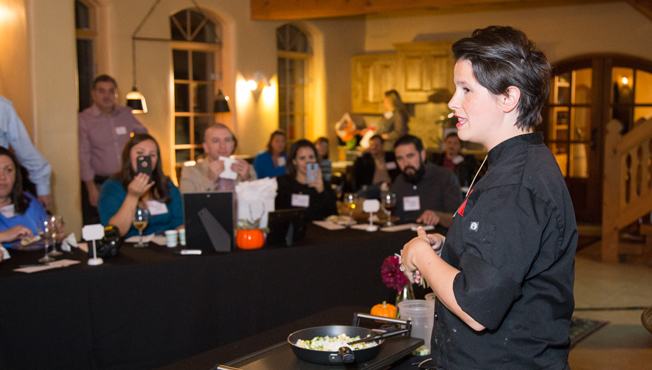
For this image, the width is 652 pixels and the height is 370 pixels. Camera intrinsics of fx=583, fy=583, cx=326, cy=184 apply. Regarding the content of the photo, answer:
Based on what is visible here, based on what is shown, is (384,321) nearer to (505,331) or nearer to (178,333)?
(505,331)

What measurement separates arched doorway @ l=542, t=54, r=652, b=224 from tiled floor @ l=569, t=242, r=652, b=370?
1.85 metres

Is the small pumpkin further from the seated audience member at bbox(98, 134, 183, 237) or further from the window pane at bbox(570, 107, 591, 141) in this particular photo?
the window pane at bbox(570, 107, 591, 141)

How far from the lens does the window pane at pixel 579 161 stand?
25.9 feet

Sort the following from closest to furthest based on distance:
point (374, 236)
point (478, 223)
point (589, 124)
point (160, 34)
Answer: point (478, 223) < point (374, 236) < point (160, 34) < point (589, 124)

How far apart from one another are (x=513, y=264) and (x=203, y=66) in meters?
6.67

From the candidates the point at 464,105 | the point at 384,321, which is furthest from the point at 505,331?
the point at 384,321

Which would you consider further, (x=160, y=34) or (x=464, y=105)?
(x=160, y=34)

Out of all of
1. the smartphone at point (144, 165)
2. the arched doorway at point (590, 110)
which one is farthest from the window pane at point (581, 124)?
the smartphone at point (144, 165)

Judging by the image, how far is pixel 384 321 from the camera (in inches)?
65.2

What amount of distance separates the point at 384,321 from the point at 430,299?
220 mm

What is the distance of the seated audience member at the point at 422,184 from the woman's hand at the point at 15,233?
230 cm

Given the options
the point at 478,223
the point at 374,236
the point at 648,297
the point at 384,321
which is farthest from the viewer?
the point at 648,297

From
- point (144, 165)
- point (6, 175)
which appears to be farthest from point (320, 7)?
point (6, 175)

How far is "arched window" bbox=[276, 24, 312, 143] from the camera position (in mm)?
8188
